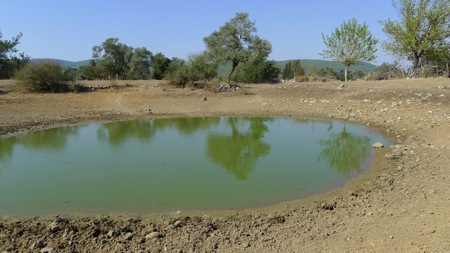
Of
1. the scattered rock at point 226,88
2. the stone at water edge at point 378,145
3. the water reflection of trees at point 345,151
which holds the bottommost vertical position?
the water reflection of trees at point 345,151

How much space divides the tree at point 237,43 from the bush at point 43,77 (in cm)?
959

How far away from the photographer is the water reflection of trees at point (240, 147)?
8.45 metres

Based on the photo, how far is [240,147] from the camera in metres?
10.5

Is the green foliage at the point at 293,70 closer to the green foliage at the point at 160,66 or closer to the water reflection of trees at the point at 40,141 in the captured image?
the green foliage at the point at 160,66

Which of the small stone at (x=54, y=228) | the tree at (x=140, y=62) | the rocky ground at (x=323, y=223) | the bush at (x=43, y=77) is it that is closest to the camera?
the rocky ground at (x=323, y=223)

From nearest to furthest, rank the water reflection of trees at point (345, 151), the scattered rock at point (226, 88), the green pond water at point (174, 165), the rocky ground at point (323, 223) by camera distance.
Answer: the rocky ground at point (323, 223) → the green pond water at point (174, 165) → the water reflection of trees at point (345, 151) → the scattered rock at point (226, 88)

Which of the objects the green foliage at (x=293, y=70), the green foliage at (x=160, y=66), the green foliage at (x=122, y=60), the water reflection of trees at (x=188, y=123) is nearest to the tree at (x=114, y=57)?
the green foliage at (x=122, y=60)

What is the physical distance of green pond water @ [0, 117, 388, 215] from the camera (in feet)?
20.7

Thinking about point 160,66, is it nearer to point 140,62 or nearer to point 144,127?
point 140,62

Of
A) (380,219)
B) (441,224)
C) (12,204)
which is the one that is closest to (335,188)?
(380,219)

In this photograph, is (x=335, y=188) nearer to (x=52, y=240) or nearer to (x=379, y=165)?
(x=379, y=165)

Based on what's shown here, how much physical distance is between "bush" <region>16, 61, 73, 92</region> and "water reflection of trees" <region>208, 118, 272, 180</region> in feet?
31.4

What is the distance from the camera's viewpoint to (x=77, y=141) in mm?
11094

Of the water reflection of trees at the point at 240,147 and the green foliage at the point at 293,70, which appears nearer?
the water reflection of trees at the point at 240,147
